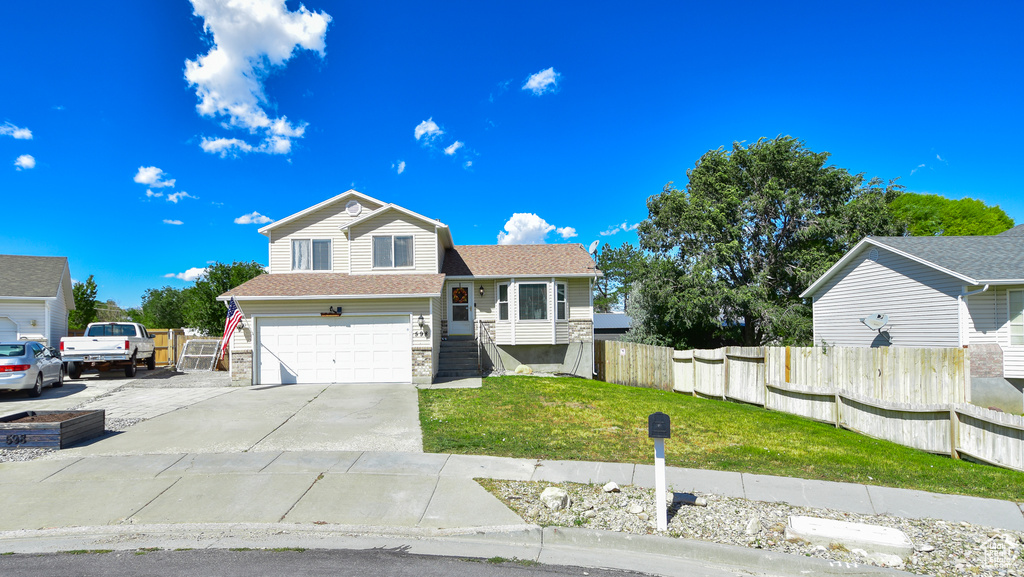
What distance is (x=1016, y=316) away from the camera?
14.9 m

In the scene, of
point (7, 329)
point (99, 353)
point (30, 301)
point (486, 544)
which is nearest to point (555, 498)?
point (486, 544)

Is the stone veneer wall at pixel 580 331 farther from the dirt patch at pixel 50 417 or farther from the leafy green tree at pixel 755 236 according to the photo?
the dirt patch at pixel 50 417

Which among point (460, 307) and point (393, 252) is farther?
point (460, 307)

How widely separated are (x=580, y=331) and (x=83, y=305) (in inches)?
1180

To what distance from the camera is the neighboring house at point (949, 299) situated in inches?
587

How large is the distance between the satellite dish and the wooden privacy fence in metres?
6.87

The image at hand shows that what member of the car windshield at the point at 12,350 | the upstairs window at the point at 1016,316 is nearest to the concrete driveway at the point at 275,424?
the car windshield at the point at 12,350

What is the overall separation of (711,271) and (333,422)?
21151 mm

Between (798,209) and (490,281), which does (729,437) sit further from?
(798,209)

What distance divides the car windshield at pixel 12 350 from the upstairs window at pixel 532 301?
14.7m

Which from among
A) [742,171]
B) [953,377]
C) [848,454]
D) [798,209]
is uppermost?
[742,171]

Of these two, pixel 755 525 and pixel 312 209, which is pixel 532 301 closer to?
pixel 312 209

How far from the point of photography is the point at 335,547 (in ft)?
17.2

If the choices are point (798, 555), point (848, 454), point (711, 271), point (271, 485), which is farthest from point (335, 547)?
point (711, 271)
